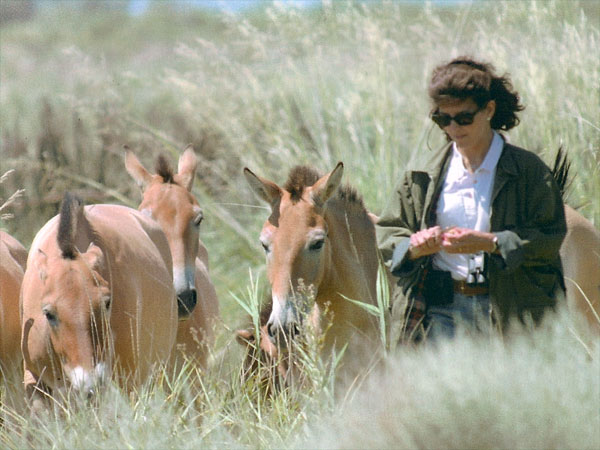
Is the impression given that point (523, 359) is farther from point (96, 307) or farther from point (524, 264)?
point (96, 307)

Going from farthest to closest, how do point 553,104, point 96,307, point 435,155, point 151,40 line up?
point 151,40 < point 553,104 < point 435,155 < point 96,307

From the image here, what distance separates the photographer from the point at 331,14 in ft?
33.3

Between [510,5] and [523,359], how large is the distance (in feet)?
18.7

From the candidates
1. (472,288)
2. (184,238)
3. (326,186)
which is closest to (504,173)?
(472,288)

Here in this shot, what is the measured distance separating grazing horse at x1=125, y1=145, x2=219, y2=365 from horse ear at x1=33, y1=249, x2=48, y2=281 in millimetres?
1485

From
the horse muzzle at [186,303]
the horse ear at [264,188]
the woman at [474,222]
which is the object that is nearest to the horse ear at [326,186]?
the horse ear at [264,188]

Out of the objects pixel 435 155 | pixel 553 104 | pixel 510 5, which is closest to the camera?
pixel 435 155

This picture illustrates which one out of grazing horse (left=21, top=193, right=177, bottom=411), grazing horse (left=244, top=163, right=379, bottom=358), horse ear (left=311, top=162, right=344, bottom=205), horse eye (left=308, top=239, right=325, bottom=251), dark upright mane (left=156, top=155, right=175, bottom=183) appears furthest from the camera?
dark upright mane (left=156, top=155, right=175, bottom=183)

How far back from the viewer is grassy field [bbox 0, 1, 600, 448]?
13.1 ft

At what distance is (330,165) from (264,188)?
3678mm

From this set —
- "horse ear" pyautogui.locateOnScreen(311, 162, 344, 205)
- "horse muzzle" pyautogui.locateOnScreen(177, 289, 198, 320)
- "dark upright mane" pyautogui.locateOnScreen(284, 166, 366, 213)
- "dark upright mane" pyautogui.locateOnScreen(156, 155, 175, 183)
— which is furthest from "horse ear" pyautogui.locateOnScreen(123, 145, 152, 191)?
"horse ear" pyautogui.locateOnScreen(311, 162, 344, 205)

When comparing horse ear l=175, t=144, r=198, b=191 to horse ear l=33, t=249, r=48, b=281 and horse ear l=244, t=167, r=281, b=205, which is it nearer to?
horse ear l=244, t=167, r=281, b=205

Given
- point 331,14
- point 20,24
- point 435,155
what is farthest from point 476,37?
point 20,24

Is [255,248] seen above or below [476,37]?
below
